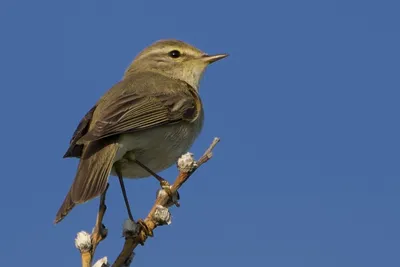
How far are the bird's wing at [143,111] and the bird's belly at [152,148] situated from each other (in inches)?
2.8

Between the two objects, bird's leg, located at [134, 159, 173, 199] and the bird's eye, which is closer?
bird's leg, located at [134, 159, 173, 199]

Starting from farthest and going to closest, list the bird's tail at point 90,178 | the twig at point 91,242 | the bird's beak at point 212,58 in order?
the bird's beak at point 212,58 → the bird's tail at point 90,178 → the twig at point 91,242

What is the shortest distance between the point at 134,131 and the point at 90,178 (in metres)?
0.75

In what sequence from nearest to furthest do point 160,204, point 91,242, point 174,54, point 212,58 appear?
point 91,242 < point 160,204 < point 212,58 < point 174,54

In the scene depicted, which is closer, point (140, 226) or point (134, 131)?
point (140, 226)

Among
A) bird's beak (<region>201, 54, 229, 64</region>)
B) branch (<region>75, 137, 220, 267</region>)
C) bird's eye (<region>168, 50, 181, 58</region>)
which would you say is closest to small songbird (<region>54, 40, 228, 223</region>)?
bird's beak (<region>201, 54, 229, 64</region>)

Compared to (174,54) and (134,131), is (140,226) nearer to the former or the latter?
(134,131)

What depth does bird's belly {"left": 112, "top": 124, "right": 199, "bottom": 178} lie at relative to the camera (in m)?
4.79

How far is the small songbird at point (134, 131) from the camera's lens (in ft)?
13.9

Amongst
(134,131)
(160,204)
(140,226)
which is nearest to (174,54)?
(134,131)

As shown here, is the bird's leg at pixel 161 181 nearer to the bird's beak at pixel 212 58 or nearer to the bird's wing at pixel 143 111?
the bird's wing at pixel 143 111

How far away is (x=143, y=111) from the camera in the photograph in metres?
4.98

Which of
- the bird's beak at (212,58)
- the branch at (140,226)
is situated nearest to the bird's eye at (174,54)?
the bird's beak at (212,58)

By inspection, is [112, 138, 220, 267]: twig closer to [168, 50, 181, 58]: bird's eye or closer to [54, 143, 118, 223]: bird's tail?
[54, 143, 118, 223]: bird's tail
